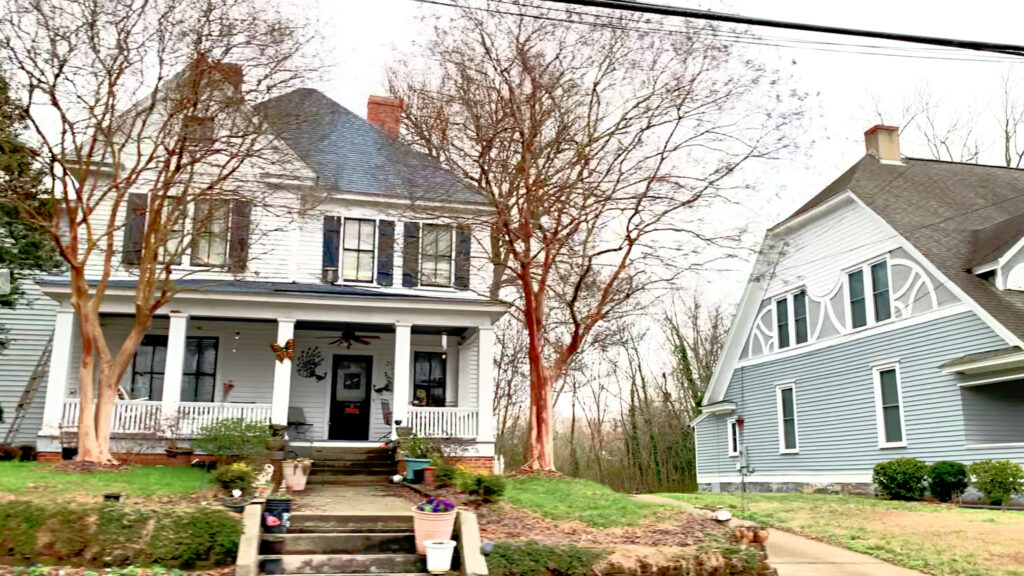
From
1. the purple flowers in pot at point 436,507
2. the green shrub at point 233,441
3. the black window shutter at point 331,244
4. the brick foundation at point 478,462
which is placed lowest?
the purple flowers in pot at point 436,507

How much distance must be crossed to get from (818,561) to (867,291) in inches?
444

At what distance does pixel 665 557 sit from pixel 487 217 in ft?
28.3

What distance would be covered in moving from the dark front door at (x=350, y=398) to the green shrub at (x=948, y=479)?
11.7 meters

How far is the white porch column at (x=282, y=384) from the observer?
52.3 feet

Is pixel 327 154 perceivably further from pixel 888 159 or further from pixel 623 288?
pixel 888 159

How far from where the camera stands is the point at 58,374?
607 inches

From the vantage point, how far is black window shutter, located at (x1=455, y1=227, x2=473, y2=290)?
18.4 metres

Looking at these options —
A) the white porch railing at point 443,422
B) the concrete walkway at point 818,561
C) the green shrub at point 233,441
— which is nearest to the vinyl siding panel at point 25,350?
the green shrub at point 233,441

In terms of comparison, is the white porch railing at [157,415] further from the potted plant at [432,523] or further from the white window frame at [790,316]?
the white window frame at [790,316]

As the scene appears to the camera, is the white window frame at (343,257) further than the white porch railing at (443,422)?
Yes

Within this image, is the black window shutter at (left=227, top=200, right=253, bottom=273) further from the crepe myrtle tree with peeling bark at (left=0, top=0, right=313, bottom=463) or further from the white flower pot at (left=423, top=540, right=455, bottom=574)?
the white flower pot at (left=423, top=540, right=455, bottom=574)

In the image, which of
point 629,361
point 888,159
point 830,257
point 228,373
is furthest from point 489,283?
point 629,361

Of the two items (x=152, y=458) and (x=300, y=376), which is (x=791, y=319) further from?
(x=152, y=458)

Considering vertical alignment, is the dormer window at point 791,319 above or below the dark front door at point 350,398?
above
